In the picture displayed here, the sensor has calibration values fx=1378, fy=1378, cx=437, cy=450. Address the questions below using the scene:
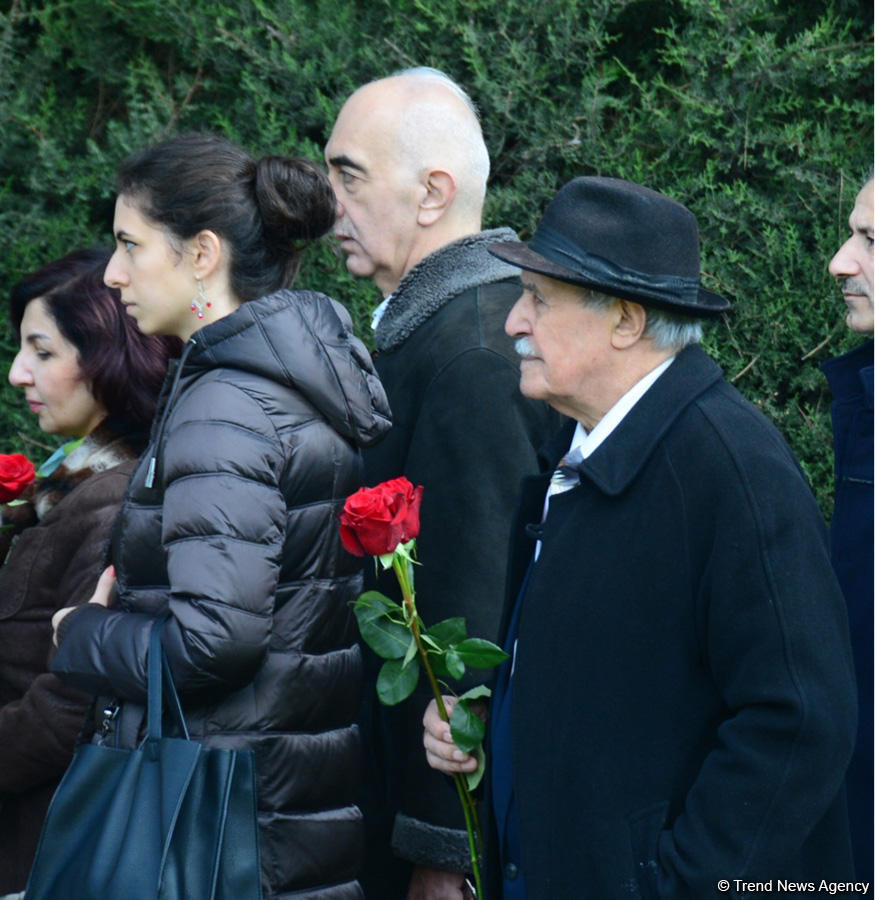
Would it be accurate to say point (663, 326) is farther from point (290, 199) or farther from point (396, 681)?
point (290, 199)

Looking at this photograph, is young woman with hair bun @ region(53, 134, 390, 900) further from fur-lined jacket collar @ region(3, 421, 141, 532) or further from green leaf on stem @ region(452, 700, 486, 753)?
fur-lined jacket collar @ region(3, 421, 141, 532)

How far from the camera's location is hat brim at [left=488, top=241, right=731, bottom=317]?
224cm

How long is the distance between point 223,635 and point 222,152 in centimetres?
104

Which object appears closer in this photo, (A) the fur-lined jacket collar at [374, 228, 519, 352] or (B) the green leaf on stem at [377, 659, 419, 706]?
(B) the green leaf on stem at [377, 659, 419, 706]

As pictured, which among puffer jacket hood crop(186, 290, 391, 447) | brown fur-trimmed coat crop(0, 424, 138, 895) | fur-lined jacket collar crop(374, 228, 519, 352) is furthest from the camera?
fur-lined jacket collar crop(374, 228, 519, 352)

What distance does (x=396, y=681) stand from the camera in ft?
8.10

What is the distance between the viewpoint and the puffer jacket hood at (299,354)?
8.59 feet

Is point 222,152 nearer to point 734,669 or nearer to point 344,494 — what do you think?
point 344,494

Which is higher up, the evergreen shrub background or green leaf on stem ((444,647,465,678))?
the evergreen shrub background

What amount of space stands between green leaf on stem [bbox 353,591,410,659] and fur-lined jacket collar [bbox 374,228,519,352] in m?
1.07

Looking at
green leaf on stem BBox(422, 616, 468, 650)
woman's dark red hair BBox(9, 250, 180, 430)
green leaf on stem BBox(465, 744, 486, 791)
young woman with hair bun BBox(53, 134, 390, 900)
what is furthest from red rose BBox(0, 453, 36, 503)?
green leaf on stem BBox(465, 744, 486, 791)

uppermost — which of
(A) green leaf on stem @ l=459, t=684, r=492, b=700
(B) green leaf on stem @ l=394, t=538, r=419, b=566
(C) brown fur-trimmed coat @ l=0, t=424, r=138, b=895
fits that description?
(B) green leaf on stem @ l=394, t=538, r=419, b=566

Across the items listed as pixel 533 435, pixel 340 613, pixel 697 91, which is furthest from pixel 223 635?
pixel 697 91

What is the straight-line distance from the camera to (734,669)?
208 cm
